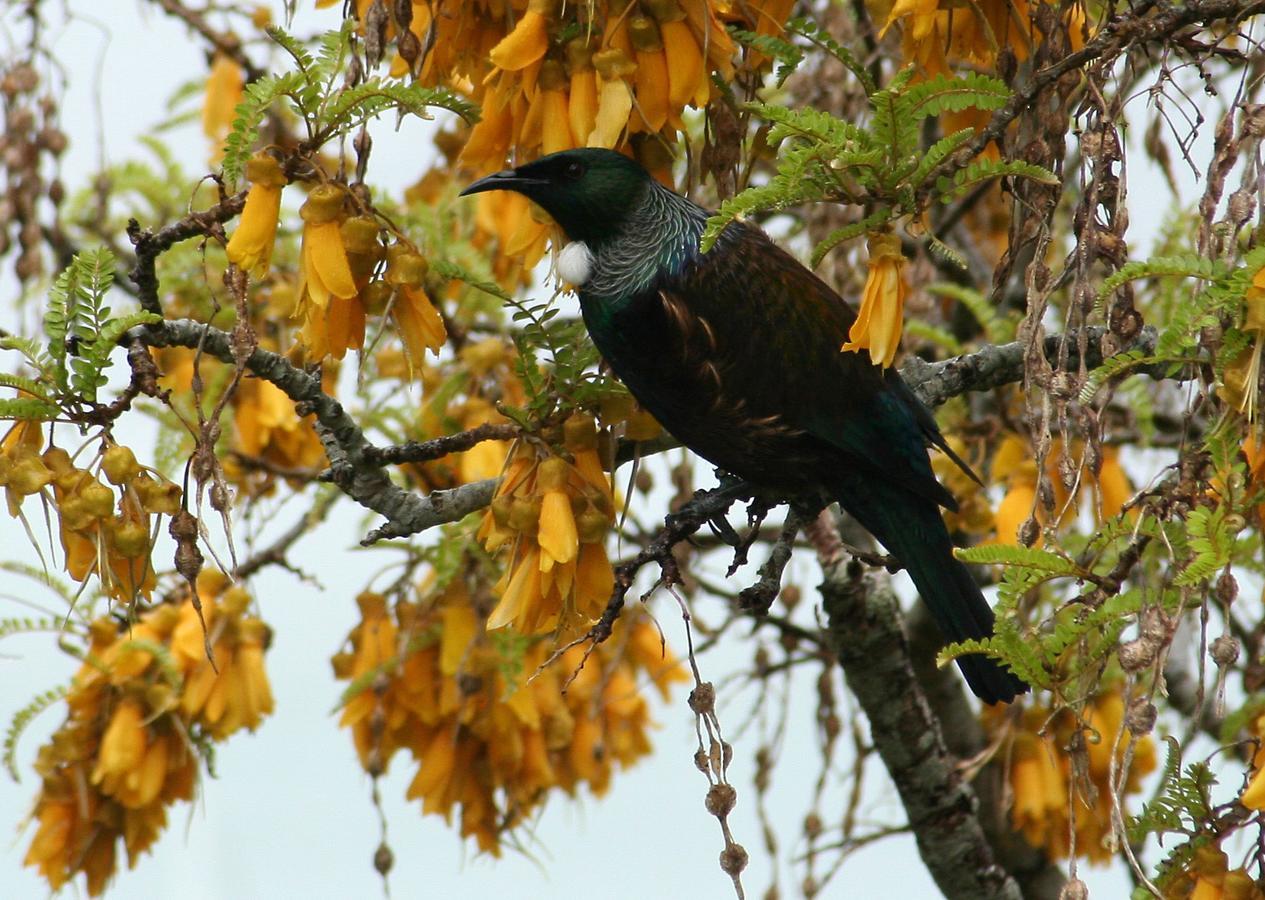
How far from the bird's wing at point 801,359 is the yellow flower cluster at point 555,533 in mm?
359

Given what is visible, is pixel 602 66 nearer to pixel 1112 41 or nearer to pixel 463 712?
pixel 1112 41

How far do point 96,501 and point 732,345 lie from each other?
919 millimetres

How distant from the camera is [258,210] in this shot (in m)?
Result: 1.73

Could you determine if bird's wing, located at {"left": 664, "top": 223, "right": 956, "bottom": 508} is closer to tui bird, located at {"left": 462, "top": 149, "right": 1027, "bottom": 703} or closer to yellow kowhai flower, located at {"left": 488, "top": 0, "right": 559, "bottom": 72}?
tui bird, located at {"left": 462, "top": 149, "right": 1027, "bottom": 703}

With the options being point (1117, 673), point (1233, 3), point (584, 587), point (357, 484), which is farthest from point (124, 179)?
point (1233, 3)

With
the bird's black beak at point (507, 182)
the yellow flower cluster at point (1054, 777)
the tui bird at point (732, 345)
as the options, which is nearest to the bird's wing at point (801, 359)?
the tui bird at point (732, 345)

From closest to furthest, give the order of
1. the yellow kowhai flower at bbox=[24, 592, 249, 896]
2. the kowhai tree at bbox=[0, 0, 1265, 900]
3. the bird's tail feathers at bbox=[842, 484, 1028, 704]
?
the kowhai tree at bbox=[0, 0, 1265, 900] < the bird's tail feathers at bbox=[842, 484, 1028, 704] < the yellow kowhai flower at bbox=[24, 592, 249, 896]

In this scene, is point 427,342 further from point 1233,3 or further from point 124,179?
point 124,179

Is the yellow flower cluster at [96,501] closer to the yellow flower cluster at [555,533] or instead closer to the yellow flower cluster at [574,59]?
the yellow flower cluster at [555,533]

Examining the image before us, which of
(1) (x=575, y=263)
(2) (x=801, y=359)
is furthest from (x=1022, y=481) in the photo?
(1) (x=575, y=263)

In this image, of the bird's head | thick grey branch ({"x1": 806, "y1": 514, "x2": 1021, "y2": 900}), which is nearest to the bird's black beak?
the bird's head

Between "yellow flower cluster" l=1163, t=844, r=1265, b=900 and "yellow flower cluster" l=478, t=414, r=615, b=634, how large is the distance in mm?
715

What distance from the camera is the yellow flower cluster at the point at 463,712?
9.25 feet

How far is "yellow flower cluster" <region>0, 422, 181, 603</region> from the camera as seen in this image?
1.64 meters
